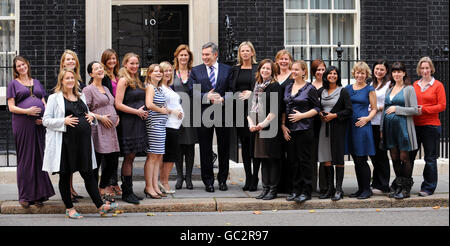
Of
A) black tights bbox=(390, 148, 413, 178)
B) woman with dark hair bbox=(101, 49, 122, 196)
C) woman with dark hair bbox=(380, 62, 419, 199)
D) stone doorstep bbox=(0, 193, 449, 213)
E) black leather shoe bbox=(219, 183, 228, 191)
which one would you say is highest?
woman with dark hair bbox=(101, 49, 122, 196)

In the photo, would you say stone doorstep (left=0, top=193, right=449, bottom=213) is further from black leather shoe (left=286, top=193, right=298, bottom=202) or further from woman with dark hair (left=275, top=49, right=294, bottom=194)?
woman with dark hair (left=275, top=49, right=294, bottom=194)

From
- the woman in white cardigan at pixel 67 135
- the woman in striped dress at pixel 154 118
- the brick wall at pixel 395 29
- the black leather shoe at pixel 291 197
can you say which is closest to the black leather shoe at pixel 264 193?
the black leather shoe at pixel 291 197

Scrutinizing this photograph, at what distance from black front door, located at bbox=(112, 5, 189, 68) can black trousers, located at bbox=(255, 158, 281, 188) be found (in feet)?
14.1

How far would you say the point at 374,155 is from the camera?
342 inches

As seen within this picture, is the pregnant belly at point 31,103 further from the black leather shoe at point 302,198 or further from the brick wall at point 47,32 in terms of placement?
the brick wall at point 47,32

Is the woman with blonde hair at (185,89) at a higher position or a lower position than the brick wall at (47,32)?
lower

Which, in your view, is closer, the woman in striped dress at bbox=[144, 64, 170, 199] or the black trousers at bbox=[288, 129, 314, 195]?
the black trousers at bbox=[288, 129, 314, 195]

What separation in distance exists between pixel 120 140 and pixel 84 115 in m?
0.74

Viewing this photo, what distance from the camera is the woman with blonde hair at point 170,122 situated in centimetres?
848

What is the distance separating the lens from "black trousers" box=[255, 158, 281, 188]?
830 cm

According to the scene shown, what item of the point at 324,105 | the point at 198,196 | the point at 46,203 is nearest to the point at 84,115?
the point at 46,203

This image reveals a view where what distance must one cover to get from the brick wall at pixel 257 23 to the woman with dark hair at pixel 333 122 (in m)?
3.72

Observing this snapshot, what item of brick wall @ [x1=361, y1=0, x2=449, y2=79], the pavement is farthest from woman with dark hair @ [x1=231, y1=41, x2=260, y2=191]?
brick wall @ [x1=361, y1=0, x2=449, y2=79]

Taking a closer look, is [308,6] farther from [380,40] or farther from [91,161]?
[91,161]
